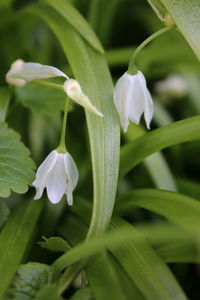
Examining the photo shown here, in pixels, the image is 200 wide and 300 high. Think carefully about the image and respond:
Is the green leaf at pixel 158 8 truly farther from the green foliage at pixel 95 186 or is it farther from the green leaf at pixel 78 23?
the green leaf at pixel 78 23

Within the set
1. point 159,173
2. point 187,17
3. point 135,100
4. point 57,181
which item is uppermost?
point 187,17

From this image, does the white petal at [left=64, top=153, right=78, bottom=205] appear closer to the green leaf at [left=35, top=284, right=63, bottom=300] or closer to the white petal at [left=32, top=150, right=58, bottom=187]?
the white petal at [left=32, top=150, right=58, bottom=187]

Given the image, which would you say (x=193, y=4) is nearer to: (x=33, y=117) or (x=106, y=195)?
(x=106, y=195)

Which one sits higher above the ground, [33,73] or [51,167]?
[33,73]

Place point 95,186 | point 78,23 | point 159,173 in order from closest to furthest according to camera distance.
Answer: point 95,186 → point 78,23 → point 159,173

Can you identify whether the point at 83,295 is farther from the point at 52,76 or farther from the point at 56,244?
the point at 52,76

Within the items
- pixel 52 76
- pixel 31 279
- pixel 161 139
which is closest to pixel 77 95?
pixel 52 76

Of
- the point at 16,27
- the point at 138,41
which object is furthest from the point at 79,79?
the point at 138,41
